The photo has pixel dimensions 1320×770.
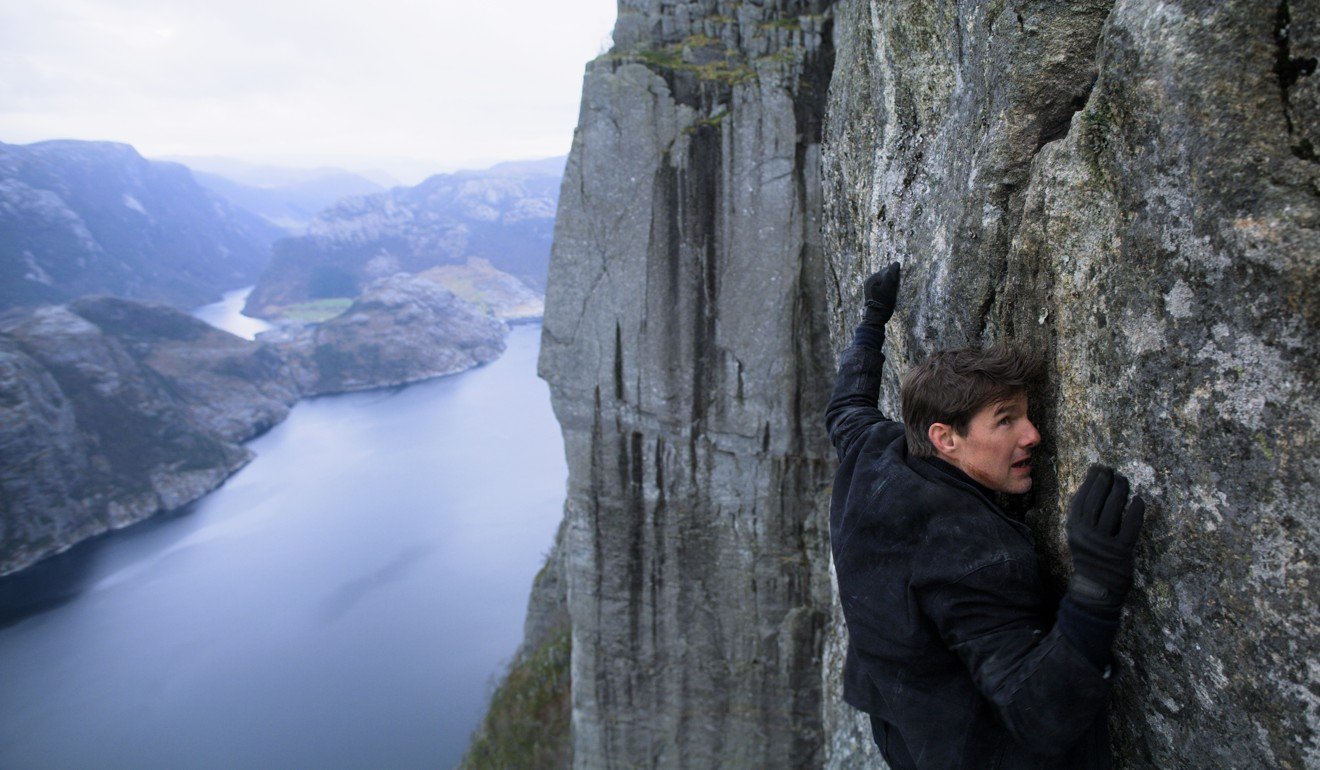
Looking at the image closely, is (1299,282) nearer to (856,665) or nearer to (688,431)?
(856,665)

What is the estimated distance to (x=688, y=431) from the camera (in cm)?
922

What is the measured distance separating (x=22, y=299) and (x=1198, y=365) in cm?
8855

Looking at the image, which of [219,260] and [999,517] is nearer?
[999,517]

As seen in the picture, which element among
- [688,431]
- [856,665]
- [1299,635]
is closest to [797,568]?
[688,431]

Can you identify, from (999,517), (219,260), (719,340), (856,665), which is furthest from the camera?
(219,260)

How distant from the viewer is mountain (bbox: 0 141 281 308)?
73562mm

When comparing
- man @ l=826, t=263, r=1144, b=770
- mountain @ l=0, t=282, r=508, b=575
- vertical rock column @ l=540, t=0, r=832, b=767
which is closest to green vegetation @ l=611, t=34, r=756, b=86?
vertical rock column @ l=540, t=0, r=832, b=767

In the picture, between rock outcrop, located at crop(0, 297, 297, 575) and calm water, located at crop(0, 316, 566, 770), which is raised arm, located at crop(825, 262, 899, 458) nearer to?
calm water, located at crop(0, 316, 566, 770)

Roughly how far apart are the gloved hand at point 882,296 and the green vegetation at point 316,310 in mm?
80396

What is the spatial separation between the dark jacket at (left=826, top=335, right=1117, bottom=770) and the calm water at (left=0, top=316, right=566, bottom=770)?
19.4 m

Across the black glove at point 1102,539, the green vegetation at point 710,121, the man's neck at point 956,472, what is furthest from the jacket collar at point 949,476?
the green vegetation at point 710,121

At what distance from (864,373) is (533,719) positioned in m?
13.6

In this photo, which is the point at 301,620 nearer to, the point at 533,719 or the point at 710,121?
the point at 533,719

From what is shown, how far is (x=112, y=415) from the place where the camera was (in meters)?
42.9
